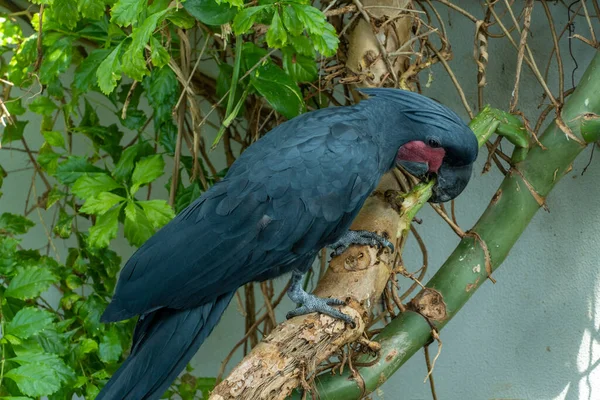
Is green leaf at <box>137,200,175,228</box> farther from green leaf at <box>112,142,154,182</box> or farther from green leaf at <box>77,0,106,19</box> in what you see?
green leaf at <box>77,0,106,19</box>

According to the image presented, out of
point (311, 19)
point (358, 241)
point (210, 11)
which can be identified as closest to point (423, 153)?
point (358, 241)

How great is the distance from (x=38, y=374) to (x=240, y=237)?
1.28 ft

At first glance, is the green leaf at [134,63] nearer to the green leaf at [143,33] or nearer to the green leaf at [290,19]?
the green leaf at [143,33]

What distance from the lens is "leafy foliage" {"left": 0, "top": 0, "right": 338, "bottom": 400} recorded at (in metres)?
1.01

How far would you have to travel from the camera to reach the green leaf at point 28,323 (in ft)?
3.44

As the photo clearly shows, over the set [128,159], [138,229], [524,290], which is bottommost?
[524,290]

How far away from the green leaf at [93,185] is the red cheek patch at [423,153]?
532 mm

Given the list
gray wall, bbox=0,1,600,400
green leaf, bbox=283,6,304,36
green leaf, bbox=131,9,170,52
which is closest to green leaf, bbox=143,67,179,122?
green leaf, bbox=131,9,170,52

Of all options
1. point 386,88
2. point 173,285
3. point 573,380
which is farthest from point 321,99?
point 573,380

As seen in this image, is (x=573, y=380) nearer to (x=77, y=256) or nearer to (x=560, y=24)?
(x=560, y=24)

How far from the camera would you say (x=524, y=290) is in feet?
5.00

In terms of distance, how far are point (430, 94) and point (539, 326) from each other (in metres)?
0.60

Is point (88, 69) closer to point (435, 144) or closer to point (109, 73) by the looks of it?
point (109, 73)

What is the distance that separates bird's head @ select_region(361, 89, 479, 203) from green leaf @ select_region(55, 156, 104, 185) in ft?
1.82
